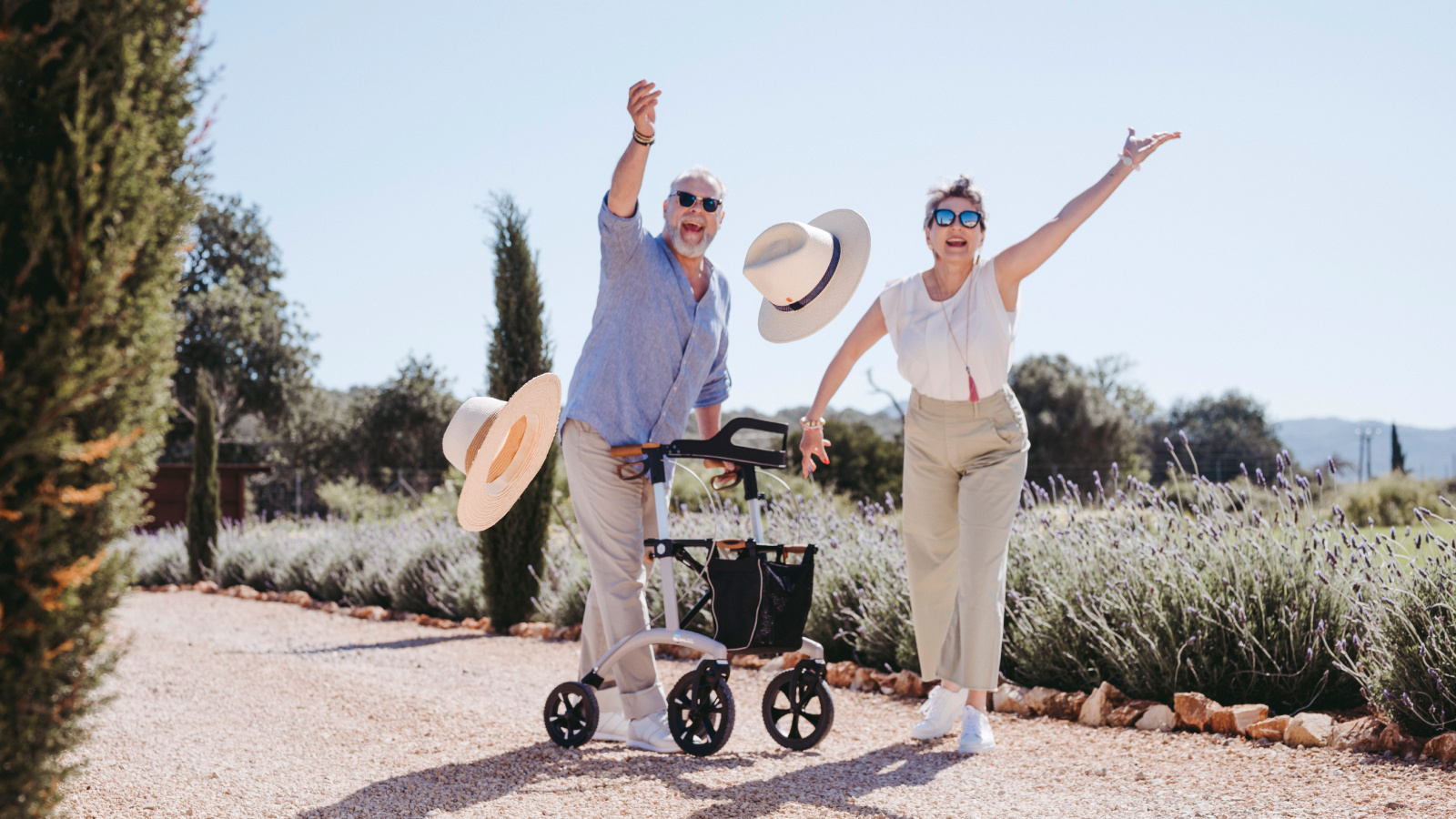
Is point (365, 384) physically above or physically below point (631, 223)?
above

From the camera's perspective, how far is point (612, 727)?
3.87 metres

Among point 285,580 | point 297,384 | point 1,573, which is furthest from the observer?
point 297,384

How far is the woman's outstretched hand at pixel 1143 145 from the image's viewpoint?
3.44 meters

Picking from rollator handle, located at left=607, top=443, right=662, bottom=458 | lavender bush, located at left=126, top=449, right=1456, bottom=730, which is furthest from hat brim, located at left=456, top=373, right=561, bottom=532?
lavender bush, located at left=126, top=449, right=1456, bottom=730

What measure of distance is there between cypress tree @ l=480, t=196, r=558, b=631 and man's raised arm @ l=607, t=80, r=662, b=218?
15.6ft

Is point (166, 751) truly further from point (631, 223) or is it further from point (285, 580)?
point (285, 580)

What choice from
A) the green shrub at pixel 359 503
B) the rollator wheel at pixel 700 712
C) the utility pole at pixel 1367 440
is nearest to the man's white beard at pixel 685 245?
the rollator wheel at pixel 700 712

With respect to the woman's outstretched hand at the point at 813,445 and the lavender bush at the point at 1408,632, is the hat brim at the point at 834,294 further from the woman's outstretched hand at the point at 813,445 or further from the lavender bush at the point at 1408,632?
the lavender bush at the point at 1408,632

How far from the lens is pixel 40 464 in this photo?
1724 mm

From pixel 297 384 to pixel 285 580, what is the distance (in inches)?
989

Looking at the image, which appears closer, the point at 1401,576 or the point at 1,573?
the point at 1,573

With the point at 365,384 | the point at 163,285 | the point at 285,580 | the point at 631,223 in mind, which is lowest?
the point at 285,580

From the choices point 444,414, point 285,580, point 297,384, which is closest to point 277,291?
point 297,384

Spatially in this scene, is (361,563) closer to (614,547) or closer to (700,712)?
(614,547)
